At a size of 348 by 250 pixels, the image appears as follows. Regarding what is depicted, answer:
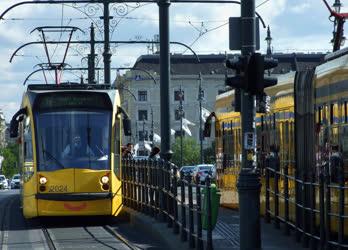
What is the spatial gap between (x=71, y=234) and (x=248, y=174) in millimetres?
8427

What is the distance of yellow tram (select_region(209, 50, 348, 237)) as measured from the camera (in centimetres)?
1581

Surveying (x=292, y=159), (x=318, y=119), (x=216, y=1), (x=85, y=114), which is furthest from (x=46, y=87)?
(x=318, y=119)

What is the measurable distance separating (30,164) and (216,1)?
6650mm

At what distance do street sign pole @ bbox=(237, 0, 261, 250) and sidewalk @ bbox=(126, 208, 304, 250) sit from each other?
1.99 m

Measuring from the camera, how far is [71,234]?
21906 mm

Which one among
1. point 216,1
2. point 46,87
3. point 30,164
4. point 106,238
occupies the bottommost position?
point 106,238

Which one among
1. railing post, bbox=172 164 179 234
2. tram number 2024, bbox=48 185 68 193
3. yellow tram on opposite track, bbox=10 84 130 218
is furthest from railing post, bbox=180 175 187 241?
tram number 2024, bbox=48 185 68 193

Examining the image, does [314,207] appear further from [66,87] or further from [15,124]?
[66,87]

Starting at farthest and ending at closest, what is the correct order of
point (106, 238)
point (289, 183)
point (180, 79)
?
1. point (180, 79)
2. point (106, 238)
3. point (289, 183)

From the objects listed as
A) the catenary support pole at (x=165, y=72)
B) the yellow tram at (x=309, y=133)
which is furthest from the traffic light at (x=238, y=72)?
the catenary support pole at (x=165, y=72)

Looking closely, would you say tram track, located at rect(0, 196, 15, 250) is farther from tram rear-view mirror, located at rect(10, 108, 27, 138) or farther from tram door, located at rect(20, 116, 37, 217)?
tram rear-view mirror, located at rect(10, 108, 27, 138)

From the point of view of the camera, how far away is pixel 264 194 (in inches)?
869

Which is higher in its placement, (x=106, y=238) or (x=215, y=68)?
(x=215, y=68)

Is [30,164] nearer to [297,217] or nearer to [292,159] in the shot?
[292,159]
